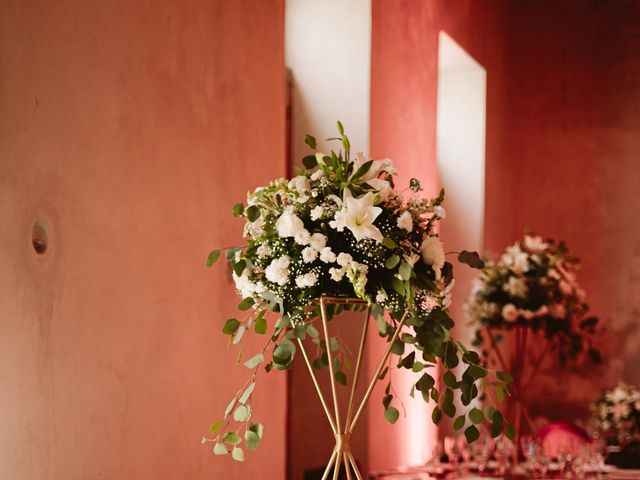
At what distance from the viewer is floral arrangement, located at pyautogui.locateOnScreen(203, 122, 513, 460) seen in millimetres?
2254

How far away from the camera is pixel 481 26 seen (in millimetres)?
7328

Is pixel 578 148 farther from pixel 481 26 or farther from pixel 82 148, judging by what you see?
pixel 82 148

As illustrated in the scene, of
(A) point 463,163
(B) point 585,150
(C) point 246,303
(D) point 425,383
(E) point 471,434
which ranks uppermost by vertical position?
(B) point 585,150

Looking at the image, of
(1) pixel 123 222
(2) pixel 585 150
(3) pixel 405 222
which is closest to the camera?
(3) pixel 405 222

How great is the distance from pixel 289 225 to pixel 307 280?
15 cm

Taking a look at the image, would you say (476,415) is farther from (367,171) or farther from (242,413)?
(367,171)

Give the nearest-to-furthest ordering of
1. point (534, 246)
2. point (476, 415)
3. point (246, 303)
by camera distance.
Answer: point (476, 415) → point (246, 303) → point (534, 246)

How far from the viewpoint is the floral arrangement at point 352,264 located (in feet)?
7.39

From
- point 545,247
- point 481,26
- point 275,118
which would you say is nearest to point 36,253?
point 275,118

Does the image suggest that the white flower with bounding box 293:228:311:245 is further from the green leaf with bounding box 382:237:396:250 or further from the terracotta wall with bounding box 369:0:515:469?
the terracotta wall with bounding box 369:0:515:469

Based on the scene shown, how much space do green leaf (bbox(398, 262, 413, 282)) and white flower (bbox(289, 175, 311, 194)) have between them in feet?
1.12

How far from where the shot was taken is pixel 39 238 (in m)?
2.49

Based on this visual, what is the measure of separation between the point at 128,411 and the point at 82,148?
2.88ft

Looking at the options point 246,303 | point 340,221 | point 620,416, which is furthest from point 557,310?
point 340,221
